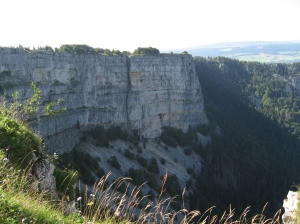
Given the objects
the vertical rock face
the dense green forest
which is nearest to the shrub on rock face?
the vertical rock face

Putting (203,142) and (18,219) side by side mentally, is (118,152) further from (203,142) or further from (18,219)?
(18,219)

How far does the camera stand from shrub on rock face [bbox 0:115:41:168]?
641cm

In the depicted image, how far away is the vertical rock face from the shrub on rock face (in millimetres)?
21011

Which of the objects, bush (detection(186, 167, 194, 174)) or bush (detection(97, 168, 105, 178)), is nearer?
bush (detection(97, 168, 105, 178))

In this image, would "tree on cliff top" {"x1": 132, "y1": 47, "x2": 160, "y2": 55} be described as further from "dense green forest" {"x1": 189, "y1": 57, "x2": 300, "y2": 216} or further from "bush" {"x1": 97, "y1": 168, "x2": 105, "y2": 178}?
"bush" {"x1": 97, "y1": 168, "x2": 105, "y2": 178}

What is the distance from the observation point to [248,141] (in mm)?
56781

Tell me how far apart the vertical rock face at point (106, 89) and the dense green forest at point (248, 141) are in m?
7.29

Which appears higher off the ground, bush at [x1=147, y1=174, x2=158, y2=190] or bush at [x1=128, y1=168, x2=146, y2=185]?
bush at [x1=128, y1=168, x2=146, y2=185]

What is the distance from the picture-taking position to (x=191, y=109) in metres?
51.6

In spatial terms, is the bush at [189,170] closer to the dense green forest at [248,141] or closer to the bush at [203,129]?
the dense green forest at [248,141]

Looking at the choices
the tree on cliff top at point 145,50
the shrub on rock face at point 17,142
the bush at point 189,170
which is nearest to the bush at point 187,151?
the bush at point 189,170

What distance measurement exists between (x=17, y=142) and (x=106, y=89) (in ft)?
109

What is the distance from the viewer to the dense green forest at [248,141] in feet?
128

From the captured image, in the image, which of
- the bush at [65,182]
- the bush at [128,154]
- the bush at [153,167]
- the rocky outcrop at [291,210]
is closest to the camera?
the bush at [65,182]
